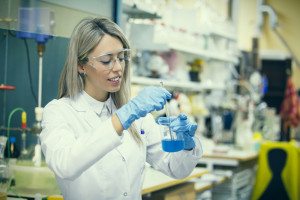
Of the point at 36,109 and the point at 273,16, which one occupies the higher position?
the point at 273,16

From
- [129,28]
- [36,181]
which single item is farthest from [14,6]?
[129,28]

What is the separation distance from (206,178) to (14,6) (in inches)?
97.7

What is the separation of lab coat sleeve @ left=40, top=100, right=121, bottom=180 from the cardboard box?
1667 mm

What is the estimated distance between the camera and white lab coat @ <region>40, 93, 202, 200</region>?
191cm

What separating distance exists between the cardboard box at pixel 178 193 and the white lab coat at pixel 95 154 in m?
1.21

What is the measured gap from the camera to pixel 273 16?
908 centimetres

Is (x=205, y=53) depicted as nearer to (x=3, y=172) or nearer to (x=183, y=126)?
(x=3, y=172)

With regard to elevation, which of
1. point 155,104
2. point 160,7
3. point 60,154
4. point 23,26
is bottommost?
point 60,154

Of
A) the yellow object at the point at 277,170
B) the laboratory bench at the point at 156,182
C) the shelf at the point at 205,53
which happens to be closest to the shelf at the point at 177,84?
the shelf at the point at 205,53

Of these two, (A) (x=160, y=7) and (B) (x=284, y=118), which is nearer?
(A) (x=160, y=7)

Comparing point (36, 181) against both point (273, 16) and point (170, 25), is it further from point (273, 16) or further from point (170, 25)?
point (273, 16)

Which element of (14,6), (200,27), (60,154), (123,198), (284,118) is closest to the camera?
(60,154)

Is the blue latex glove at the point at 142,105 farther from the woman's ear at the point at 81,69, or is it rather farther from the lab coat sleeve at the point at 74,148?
the woman's ear at the point at 81,69

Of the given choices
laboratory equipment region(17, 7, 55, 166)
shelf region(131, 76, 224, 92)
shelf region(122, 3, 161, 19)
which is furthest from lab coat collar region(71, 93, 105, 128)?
shelf region(122, 3, 161, 19)
